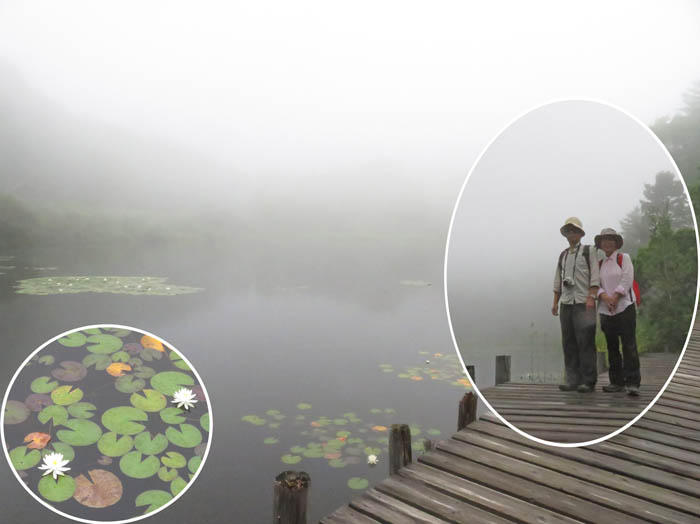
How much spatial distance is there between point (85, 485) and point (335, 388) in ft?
11.7

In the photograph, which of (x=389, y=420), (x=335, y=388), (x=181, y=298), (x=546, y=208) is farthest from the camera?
(x=181, y=298)

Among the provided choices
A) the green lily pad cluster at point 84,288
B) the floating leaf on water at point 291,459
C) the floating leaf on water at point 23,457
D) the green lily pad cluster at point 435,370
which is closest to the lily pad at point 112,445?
the floating leaf on water at point 23,457

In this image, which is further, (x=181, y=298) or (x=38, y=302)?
(x=181, y=298)

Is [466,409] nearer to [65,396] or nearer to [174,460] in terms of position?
[174,460]

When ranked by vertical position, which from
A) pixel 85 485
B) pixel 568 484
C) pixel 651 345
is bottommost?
pixel 568 484

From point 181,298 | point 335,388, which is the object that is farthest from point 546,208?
point 181,298

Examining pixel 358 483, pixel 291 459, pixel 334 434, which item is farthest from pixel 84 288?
pixel 358 483

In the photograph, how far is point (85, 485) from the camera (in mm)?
1042

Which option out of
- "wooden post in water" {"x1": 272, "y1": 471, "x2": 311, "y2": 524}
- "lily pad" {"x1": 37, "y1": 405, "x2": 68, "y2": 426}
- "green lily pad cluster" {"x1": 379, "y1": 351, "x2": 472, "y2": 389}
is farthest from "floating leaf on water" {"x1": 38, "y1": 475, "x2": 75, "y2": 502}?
"green lily pad cluster" {"x1": 379, "y1": 351, "x2": 472, "y2": 389}

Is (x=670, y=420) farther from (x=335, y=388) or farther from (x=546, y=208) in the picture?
(x=335, y=388)

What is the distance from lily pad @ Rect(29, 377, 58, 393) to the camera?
3.51 ft

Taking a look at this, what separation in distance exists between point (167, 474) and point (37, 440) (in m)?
0.30

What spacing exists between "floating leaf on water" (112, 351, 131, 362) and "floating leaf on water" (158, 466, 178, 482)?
0.92 ft

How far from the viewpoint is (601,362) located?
Result: 2.94 ft
